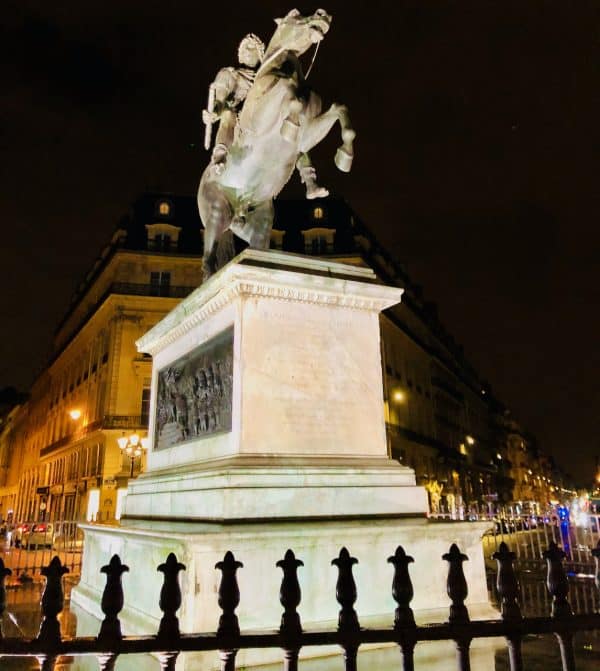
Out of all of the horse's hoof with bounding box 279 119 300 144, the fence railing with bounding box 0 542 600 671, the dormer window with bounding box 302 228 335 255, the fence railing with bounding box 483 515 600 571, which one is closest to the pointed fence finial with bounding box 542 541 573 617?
the fence railing with bounding box 0 542 600 671

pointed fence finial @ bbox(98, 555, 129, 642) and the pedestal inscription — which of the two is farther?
the pedestal inscription

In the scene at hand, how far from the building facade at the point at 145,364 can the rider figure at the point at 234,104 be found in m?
24.6

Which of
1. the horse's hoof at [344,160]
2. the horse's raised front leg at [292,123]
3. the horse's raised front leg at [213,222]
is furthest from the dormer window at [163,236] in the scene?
the horse's raised front leg at [292,123]

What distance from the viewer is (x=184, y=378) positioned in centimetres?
645

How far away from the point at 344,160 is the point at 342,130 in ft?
1.06

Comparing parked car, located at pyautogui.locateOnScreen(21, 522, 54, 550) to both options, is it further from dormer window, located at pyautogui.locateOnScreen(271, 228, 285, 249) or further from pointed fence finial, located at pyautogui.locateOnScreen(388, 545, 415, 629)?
dormer window, located at pyautogui.locateOnScreen(271, 228, 285, 249)

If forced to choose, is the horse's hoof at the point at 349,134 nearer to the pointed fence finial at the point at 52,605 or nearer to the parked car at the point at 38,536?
the pointed fence finial at the point at 52,605

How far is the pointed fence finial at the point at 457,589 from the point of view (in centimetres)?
227

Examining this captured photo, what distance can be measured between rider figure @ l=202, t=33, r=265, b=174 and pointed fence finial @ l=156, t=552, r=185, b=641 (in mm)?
5079

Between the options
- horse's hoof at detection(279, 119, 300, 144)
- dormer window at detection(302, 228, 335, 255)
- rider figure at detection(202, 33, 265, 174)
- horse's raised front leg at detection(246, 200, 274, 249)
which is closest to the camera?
horse's hoof at detection(279, 119, 300, 144)

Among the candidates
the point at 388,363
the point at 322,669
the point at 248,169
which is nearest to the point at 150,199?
the point at 388,363

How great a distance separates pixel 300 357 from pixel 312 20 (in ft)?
12.4

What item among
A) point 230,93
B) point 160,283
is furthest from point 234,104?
point 160,283

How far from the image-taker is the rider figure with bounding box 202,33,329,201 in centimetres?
661
